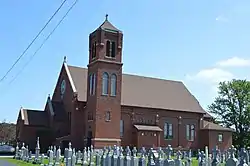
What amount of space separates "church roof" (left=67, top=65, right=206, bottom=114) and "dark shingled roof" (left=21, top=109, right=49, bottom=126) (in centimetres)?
626

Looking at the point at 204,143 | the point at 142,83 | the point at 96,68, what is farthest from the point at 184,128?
the point at 96,68

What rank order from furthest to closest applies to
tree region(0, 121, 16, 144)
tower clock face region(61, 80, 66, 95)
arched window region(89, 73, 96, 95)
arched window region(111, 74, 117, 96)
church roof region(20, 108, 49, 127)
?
tree region(0, 121, 16, 144), tower clock face region(61, 80, 66, 95), church roof region(20, 108, 49, 127), arched window region(89, 73, 96, 95), arched window region(111, 74, 117, 96)

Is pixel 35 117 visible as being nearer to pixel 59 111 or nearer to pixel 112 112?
pixel 59 111

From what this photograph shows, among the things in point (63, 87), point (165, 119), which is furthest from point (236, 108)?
point (63, 87)

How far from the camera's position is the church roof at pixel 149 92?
5622 cm

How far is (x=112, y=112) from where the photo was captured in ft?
165

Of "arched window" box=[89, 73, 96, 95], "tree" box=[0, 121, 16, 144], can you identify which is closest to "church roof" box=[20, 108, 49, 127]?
"arched window" box=[89, 73, 96, 95]

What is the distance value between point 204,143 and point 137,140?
1280cm

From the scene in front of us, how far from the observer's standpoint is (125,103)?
5459 cm

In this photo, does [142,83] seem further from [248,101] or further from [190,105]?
[248,101]

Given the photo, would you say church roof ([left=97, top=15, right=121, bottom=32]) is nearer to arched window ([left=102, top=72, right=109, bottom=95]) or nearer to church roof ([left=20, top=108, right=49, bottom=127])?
arched window ([left=102, top=72, right=109, bottom=95])

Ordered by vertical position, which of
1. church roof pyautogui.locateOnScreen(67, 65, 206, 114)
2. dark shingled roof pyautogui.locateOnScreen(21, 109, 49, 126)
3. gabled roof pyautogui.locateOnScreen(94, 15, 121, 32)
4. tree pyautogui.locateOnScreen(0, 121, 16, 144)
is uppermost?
gabled roof pyautogui.locateOnScreen(94, 15, 121, 32)

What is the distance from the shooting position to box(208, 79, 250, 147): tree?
71.1m

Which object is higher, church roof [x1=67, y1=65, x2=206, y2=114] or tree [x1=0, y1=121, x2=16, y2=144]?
church roof [x1=67, y1=65, x2=206, y2=114]
